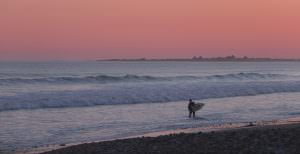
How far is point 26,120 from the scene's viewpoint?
21.3m

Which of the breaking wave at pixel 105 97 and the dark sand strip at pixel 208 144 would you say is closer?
the dark sand strip at pixel 208 144

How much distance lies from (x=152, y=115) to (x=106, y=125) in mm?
Answer: 3999

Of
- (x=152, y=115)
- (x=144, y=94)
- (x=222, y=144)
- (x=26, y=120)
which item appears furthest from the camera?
(x=144, y=94)

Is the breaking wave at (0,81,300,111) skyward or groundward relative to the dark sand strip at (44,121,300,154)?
skyward

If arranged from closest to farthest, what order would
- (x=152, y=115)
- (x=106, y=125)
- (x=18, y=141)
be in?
(x=18, y=141)
(x=106, y=125)
(x=152, y=115)

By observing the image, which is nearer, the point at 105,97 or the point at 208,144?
the point at 208,144

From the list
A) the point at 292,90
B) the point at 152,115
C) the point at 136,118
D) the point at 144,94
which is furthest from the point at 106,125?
the point at 292,90

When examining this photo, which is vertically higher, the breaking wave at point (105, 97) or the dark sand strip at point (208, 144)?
the breaking wave at point (105, 97)

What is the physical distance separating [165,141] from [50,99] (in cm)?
1782

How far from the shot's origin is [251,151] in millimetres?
10977

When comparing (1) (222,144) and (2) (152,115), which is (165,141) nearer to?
(1) (222,144)

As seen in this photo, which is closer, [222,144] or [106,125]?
[222,144]

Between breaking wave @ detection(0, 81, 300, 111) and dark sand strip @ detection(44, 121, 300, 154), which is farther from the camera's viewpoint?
breaking wave @ detection(0, 81, 300, 111)

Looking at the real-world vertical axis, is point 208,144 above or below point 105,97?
below
